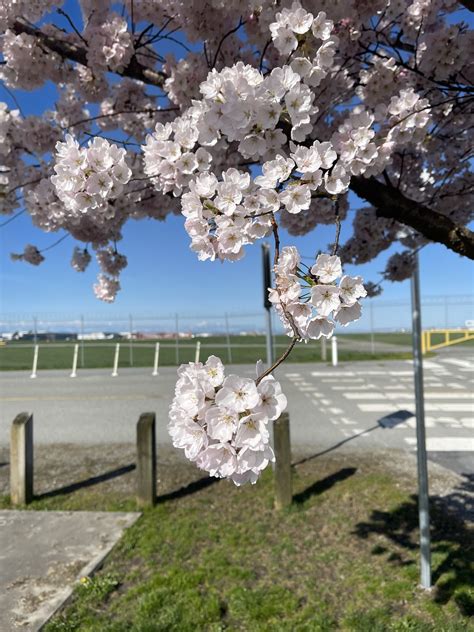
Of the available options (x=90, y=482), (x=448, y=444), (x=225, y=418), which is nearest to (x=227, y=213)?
(x=225, y=418)

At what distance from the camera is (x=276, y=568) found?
3584mm

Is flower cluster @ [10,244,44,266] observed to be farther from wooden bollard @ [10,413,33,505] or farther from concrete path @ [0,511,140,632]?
concrete path @ [0,511,140,632]

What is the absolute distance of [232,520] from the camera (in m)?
4.39

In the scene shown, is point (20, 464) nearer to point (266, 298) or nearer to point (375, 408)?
point (266, 298)

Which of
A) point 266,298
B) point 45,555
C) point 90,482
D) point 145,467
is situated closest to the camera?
point 45,555

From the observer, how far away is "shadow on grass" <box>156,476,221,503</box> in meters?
4.98

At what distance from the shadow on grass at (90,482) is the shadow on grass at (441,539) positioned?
9.87ft

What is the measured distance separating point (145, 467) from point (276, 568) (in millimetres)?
1737

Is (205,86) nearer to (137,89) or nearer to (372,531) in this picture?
(137,89)

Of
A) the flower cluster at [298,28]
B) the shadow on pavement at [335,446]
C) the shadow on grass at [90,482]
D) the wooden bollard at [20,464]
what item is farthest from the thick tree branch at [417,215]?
the shadow on grass at [90,482]

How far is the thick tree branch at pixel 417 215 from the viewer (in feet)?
7.48

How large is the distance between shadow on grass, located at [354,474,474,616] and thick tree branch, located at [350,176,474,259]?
243cm

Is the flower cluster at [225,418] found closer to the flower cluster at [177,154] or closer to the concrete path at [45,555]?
the flower cluster at [177,154]

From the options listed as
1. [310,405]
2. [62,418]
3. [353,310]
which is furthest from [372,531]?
[62,418]
